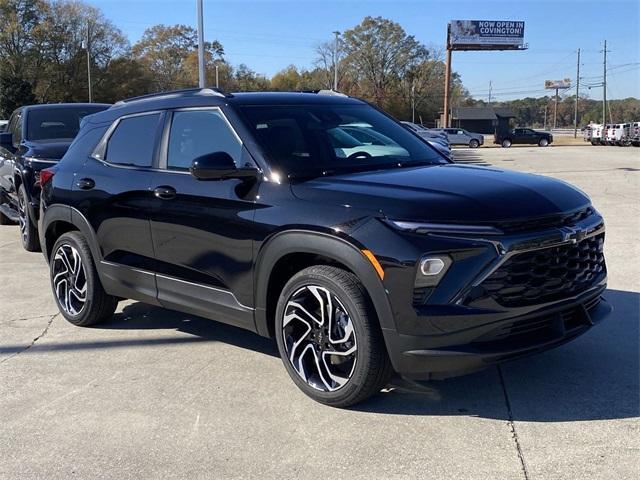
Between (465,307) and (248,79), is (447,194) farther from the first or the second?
(248,79)

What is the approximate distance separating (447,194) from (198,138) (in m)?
1.87

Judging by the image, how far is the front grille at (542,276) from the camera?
3.21 metres

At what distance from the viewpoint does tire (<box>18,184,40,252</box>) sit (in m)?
8.12

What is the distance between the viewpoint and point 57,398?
399 centimetres

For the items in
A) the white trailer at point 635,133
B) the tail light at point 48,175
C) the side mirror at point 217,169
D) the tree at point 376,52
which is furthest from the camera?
the tree at point 376,52

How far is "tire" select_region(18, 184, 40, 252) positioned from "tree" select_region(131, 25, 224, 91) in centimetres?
7584

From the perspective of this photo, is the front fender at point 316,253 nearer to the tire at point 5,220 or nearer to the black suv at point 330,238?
the black suv at point 330,238

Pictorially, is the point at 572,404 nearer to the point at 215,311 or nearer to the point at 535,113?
the point at 215,311

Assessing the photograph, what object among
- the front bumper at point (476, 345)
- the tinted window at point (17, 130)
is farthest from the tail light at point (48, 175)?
the tinted window at point (17, 130)

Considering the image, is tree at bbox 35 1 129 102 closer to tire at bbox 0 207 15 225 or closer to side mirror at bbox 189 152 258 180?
tire at bbox 0 207 15 225

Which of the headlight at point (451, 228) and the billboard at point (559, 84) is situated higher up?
the billboard at point (559, 84)

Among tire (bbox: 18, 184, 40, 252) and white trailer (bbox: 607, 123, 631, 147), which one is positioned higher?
white trailer (bbox: 607, 123, 631, 147)

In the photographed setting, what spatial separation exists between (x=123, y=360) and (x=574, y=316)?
120 inches

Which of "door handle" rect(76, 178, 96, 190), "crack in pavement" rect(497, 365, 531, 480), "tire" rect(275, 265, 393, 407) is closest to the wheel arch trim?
"door handle" rect(76, 178, 96, 190)
